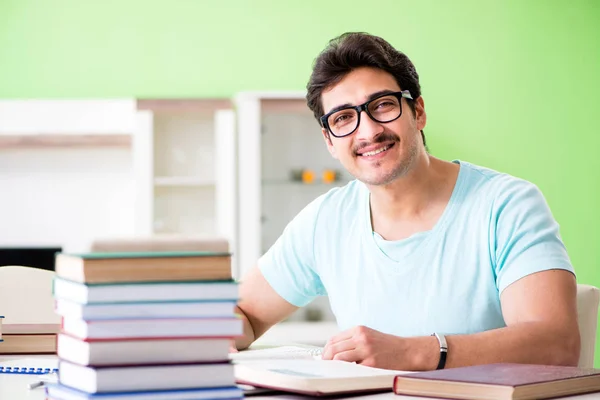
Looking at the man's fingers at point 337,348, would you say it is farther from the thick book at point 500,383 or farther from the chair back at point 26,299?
the chair back at point 26,299

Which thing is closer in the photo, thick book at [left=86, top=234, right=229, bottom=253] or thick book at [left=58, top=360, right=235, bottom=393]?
thick book at [left=58, top=360, right=235, bottom=393]

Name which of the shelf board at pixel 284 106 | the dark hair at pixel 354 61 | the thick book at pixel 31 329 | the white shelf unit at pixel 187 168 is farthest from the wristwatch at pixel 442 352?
the shelf board at pixel 284 106

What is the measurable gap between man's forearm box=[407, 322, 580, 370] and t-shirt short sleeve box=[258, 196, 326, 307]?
0.62m

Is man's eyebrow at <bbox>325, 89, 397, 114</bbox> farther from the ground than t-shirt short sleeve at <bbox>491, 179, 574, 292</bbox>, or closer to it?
farther from the ground

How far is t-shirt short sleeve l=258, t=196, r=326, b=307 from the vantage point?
77.1 inches

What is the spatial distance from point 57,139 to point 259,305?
2923 mm

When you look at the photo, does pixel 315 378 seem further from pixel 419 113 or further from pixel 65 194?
pixel 65 194

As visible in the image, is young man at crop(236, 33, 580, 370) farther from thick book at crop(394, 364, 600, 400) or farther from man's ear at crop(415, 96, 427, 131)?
thick book at crop(394, 364, 600, 400)

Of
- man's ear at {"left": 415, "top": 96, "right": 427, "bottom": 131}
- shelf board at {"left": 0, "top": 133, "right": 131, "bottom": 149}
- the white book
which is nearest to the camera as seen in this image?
the white book

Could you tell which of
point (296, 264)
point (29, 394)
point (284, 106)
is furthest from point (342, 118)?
point (284, 106)

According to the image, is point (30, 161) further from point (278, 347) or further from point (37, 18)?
point (278, 347)

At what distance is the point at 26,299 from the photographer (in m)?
1.85

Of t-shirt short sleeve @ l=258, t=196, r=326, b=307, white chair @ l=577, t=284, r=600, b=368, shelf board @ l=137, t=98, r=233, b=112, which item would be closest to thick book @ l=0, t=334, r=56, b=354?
t-shirt short sleeve @ l=258, t=196, r=326, b=307

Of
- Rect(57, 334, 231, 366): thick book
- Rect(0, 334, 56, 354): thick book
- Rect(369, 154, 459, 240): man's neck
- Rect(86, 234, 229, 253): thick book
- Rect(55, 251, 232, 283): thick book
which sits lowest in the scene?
Rect(0, 334, 56, 354): thick book
